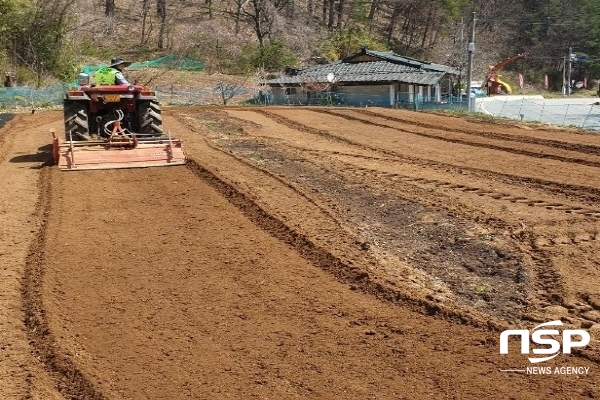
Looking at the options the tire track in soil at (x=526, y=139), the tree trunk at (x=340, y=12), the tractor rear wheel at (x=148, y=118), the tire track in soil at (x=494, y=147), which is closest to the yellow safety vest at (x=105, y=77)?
the tractor rear wheel at (x=148, y=118)

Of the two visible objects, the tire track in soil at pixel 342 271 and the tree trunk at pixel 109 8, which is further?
the tree trunk at pixel 109 8

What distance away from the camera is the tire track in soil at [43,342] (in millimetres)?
4129

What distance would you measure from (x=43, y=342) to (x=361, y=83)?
3612 centimetres

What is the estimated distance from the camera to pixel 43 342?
4742 mm

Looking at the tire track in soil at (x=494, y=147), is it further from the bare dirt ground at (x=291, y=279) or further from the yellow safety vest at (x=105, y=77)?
the yellow safety vest at (x=105, y=77)

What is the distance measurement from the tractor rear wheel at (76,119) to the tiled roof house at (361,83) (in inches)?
965

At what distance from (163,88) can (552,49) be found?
61337 mm

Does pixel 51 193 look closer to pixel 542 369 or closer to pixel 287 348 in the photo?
pixel 287 348

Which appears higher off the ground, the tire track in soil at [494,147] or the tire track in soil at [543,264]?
the tire track in soil at [494,147]

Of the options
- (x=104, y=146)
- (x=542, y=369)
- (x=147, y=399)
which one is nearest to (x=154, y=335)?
(x=147, y=399)

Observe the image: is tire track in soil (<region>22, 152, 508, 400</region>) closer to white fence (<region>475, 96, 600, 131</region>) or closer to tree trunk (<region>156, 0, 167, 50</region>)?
white fence (<region>475, 96, 600, 131</region>)

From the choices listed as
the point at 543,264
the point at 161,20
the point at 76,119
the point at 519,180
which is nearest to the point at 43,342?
the point at 543,264

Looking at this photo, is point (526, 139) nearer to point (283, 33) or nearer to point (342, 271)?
point (342, 271)

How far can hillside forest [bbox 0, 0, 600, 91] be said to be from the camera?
3866 centimetres
